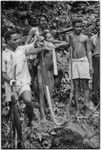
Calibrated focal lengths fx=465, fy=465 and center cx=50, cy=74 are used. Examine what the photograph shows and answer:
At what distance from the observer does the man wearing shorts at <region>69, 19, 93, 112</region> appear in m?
8.14

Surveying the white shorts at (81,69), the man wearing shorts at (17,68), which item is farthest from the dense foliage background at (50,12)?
the man wearing shorts at (17,68)

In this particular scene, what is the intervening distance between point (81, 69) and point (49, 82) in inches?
24.0

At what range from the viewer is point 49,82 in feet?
26.4

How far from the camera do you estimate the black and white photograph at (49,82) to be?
7.63m

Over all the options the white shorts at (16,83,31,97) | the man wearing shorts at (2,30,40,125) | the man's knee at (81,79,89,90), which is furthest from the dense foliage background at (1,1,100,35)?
the white shorts at (16,83,31,97)

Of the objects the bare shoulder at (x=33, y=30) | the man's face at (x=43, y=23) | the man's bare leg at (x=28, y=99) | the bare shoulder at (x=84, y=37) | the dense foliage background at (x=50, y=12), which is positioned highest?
the dense foliage background at (x=50, y=12)

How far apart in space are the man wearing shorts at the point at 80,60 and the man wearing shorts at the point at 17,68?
2.94 feet

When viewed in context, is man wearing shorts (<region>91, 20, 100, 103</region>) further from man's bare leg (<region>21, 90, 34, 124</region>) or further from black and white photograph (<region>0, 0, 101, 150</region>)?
man's bare leg (<region>21, 90, 34, 124</region>)

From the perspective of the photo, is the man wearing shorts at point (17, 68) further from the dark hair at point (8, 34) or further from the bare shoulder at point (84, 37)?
the bare shoulder at point (84, 37)

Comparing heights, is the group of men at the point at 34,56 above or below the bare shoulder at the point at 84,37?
below

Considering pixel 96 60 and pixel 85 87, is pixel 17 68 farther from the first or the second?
pixel 96 60

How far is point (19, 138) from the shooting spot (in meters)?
7.57

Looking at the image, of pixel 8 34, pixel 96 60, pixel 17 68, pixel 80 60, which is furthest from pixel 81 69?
pixel 8 34

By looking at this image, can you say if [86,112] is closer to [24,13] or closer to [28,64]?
[28,64]
